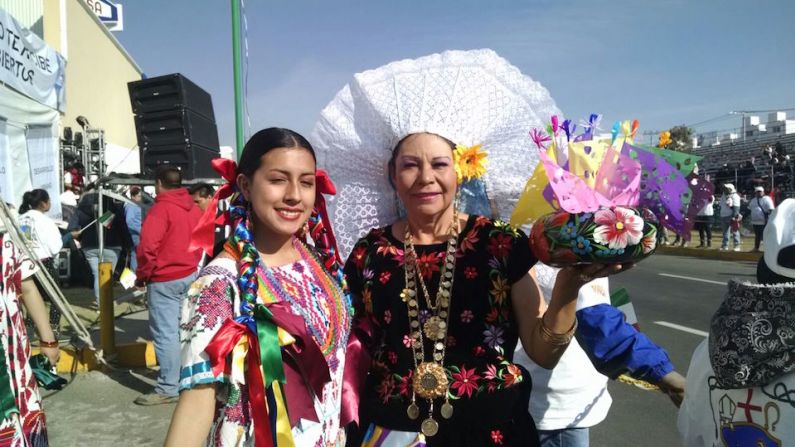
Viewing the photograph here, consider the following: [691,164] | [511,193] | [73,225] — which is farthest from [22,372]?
[73,225]

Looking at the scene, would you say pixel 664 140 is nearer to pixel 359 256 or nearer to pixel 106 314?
pixel 359 256

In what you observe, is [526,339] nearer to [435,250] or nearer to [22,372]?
[435,250]

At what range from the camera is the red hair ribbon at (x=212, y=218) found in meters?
1.71

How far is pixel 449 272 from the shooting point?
1.78m

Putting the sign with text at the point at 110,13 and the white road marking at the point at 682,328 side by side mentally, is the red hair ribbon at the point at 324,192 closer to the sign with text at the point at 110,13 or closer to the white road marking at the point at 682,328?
the white road marking at the point at 682,328

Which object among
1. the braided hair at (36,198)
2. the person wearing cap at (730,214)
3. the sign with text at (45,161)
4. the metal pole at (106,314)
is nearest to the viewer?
the metal pole at (106,314)

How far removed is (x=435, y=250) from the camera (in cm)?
184

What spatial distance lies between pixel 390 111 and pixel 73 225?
9.67 m

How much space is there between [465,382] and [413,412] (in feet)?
0.59

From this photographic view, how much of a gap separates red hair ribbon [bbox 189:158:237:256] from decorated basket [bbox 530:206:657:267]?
3.22ft

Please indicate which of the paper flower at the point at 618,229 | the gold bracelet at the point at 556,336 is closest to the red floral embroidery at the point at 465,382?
the gold bracelet at the point at 556,336

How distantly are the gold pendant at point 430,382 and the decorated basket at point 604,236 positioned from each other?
0.51 meters

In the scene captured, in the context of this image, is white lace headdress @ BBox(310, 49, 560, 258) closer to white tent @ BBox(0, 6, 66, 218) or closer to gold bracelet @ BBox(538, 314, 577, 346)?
gold bracelet @ BBox(538, 314, 577, 346)

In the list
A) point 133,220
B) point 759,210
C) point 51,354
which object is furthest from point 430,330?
point 759,210
